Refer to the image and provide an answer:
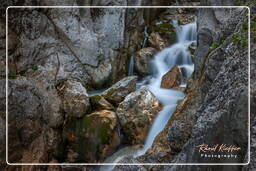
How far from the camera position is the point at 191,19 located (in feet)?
26.0

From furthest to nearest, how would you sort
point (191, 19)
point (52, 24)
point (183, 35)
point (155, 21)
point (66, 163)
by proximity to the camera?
point (155, 21), point (183, 35), point (191, 19), point (52, 24), point (66, 163)

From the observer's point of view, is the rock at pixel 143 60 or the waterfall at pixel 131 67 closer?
the rock at pixel 143 60

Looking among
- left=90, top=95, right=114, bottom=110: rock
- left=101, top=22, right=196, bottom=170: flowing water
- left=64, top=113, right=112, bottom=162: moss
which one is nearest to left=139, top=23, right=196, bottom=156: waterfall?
left=101, top=22, right=196, bottom=170: flowing water

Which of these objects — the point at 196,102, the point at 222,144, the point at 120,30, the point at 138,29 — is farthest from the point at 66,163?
the point at 138,29

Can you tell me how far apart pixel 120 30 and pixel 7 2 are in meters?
3.72

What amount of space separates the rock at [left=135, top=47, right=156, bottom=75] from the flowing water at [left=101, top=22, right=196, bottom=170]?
0.66 ft

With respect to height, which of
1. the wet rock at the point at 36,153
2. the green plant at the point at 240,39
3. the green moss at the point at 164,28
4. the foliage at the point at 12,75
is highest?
the green moss at the point at 164,28

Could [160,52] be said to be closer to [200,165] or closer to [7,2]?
[7,2]

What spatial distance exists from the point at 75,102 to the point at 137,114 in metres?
1.59

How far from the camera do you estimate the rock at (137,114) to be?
5.50 meters

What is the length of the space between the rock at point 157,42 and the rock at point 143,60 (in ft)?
0.74

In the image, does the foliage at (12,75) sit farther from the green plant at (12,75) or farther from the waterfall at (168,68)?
the waterfall at (168,68)

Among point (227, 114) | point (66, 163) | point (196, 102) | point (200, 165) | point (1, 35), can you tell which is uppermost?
point (1, 35)

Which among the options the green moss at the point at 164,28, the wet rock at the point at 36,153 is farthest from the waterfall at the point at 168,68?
the wet rock at the point at 36,153
